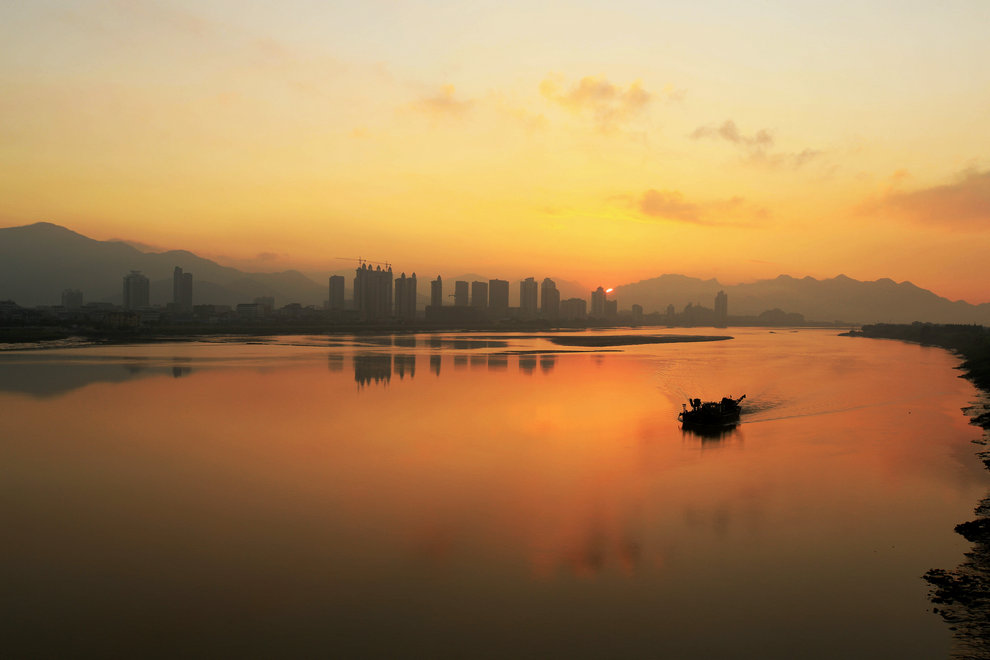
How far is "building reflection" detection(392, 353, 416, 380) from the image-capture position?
37438 millimetres

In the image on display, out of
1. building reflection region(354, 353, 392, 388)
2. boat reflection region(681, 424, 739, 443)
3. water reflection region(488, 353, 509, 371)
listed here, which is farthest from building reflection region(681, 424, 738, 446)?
water reflection region(488, 353, 509, 371)

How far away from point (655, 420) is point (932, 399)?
16049 mm

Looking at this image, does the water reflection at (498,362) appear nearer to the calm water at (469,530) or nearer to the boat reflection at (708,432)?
the calm water at (469,530)

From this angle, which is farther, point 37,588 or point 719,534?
point 719,534

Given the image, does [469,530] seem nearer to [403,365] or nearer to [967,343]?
[403,365]

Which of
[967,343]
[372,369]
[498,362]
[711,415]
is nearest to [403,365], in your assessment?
[372,369]

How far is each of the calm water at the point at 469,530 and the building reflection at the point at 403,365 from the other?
12.4 meters

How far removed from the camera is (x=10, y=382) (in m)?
30.6

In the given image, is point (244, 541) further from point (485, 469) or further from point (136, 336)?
point (136, 336)

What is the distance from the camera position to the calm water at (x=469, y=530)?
768 cm

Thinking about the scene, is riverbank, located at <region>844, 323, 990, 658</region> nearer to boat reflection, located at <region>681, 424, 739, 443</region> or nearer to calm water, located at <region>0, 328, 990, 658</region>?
calm water, located at <region>0, 328, 990, 658</region>

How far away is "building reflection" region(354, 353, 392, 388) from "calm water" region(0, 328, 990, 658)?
28.7ft

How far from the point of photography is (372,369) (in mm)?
39500

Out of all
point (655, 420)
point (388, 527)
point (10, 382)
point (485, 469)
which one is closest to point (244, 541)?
point (388, 527)
